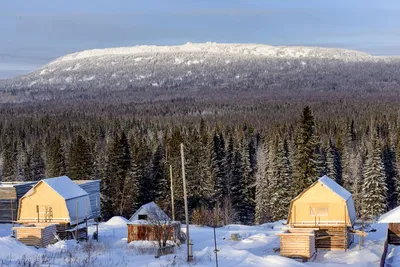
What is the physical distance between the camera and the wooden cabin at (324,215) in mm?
33625

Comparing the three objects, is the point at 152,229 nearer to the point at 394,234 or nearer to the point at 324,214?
the point at 324,214

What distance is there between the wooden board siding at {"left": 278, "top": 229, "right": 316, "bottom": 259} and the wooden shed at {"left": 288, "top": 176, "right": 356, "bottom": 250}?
3.75 metres

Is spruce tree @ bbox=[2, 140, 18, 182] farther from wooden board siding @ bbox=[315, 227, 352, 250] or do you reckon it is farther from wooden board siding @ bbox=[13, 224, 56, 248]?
wooden board siding @ bbox=[315, 227, 352, 250]

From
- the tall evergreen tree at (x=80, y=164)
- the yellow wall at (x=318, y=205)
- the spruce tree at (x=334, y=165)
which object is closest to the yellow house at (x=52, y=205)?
the yellow wall at (x=318, y=205)

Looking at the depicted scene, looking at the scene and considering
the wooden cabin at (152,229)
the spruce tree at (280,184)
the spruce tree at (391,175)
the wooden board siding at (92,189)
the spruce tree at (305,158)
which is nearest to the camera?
the wooden cabin at (152,229)

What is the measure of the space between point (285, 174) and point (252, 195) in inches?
453

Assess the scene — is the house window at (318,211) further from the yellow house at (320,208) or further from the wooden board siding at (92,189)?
the wooden board siding at (92,189)

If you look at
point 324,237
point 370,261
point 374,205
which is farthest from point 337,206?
point 374,205

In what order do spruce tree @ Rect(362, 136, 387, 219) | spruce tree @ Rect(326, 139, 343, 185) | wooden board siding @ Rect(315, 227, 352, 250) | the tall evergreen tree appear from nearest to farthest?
wooden board siding @ Rect(315, 227, 352, 250) < spruce tree @ Rect(362, 136, 387, 219) < the tall evergreen tree < spruce tree @ Rect(326, 139, 343, 185)

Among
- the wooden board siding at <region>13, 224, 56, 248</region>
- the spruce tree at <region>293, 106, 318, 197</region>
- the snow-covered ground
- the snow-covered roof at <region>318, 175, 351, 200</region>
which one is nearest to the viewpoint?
the snow-covered ground

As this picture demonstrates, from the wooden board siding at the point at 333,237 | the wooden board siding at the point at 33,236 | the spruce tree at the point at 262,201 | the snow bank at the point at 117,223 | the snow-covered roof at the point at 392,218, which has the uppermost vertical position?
the snow-covered roof at the point at 392,218

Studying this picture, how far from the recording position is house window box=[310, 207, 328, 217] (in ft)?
112

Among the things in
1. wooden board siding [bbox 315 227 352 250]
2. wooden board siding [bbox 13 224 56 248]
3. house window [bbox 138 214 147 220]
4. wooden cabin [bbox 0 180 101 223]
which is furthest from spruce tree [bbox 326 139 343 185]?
wooden board siding [bbox 13 224 56 248]

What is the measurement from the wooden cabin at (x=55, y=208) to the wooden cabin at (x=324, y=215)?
1321 cm
